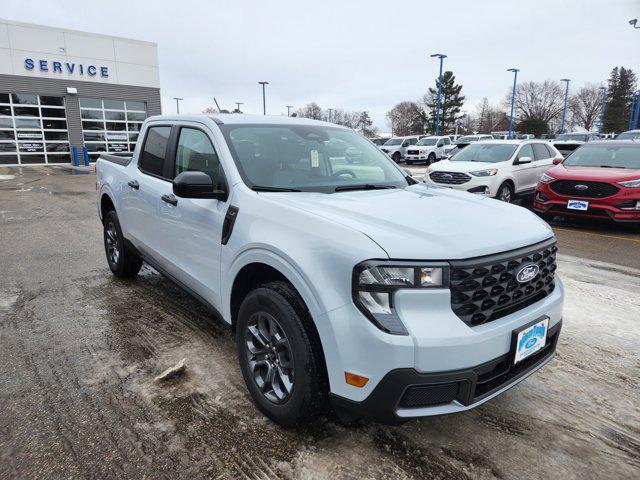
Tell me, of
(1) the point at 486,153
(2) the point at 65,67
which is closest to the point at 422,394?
(1) the point at 486,153

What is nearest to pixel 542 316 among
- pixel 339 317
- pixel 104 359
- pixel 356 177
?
pixel 339 317

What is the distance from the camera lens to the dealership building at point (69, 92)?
22.0m

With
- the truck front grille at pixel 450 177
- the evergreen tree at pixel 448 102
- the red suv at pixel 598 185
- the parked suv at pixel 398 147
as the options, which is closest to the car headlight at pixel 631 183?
the red suv at pixel 598 185

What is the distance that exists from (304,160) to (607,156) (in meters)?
8.17

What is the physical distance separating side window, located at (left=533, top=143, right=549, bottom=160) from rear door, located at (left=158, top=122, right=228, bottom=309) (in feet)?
33.1

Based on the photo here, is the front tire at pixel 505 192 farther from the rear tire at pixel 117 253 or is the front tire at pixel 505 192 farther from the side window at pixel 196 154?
the side window at pixel 196 154

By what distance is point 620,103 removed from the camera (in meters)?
71.8

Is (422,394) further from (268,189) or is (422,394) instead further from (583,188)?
(583,188)

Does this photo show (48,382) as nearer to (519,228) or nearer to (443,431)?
(443,431)

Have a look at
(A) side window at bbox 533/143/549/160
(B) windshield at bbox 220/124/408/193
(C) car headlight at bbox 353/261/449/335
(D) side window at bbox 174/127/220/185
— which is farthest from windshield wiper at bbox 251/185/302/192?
(A) side window at bbox 533/143/549/160

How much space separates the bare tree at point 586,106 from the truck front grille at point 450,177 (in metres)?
87.2

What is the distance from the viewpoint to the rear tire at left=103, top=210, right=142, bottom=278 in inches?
190

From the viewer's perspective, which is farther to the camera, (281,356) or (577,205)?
(577,205)

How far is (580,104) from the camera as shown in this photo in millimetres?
84312
